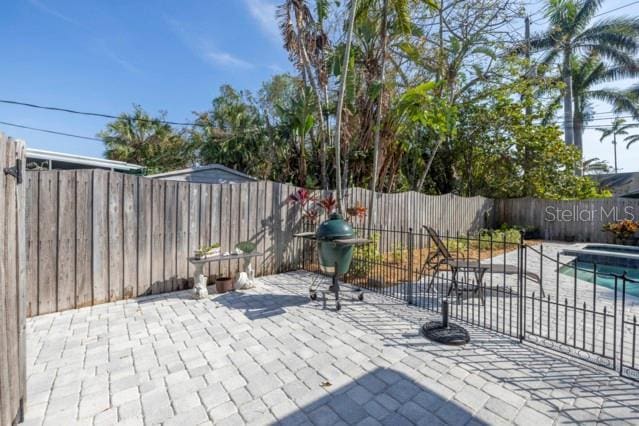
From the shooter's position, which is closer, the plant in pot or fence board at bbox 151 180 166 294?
fence board at bbox 151 180 166 294

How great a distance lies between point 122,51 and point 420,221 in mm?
12541

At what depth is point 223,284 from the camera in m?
4.94

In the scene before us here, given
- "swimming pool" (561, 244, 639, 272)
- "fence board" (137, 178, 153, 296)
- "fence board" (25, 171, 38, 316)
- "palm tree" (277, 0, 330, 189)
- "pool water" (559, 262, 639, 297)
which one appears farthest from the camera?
"swimming pool" (561, 244, 639, 272)

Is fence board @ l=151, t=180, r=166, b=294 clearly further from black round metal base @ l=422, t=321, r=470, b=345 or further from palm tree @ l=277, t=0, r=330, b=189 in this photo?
palm tree @ l=277, t=0, r=330, b=189

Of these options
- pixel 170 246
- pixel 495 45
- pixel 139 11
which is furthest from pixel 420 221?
pixel 139 11

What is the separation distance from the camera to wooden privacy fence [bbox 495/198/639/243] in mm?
11344

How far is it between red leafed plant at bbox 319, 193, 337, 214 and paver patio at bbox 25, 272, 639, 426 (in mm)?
2963

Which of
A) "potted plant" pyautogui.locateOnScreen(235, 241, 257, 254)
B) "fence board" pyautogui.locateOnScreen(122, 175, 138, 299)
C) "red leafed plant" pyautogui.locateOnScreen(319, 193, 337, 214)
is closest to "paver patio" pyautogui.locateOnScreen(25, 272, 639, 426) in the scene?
"fence board" pyautogui.locateOnScreen(122, 175, 138, 299)

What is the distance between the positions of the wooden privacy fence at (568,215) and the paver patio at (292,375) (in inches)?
460

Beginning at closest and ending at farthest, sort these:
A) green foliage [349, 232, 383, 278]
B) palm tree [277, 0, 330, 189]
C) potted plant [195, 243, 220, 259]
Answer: potted plant [195, 243, 220, 259], green foliage [349, 232, 383, 278], palm tree [277, 0, 330, 189]

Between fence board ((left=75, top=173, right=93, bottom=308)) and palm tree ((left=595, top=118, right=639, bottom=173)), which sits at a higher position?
palm tree ((left=595, top=118, right=639, bottom=173))

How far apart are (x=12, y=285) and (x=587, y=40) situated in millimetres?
23824

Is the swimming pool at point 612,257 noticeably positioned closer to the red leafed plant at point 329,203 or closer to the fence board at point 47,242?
the red leafed plant at point 329,203

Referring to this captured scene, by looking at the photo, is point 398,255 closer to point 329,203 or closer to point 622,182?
point 329,203
